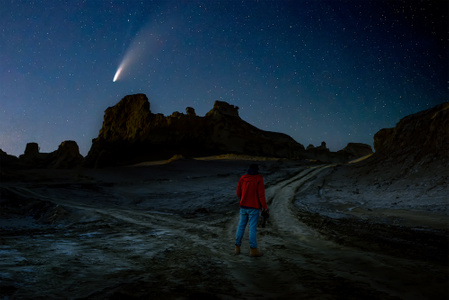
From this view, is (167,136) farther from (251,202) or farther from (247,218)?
(251,202)

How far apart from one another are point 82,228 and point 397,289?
8439 mm

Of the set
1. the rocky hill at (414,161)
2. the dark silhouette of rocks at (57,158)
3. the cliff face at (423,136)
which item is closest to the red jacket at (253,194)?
the rocky hill at (414,161)

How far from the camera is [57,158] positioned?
69.6 metres

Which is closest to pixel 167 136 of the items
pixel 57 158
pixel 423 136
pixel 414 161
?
pixel 57 158

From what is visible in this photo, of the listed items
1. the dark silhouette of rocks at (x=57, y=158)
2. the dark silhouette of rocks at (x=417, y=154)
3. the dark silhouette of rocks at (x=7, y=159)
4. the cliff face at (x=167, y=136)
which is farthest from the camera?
the dark silhouette of rocks at (x=7, y=159)

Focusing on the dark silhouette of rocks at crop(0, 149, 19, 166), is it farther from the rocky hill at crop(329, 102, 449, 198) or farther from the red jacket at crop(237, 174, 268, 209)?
the red jacket at crop(237, 174, 268, 209)

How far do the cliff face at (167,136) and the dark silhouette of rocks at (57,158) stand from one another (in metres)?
9.17

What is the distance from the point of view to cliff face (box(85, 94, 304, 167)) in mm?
55375

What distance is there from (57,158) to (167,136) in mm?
35923

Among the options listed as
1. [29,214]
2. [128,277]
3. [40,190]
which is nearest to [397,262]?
[128,277]

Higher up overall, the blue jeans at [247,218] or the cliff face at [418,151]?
the cliff face at [418,151]

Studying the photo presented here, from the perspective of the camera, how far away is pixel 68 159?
66562mm

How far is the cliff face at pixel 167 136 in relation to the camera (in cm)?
5538

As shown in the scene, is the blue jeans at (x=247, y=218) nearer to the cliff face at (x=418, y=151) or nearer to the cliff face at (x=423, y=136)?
the cliff face at (x=418, y=151)
